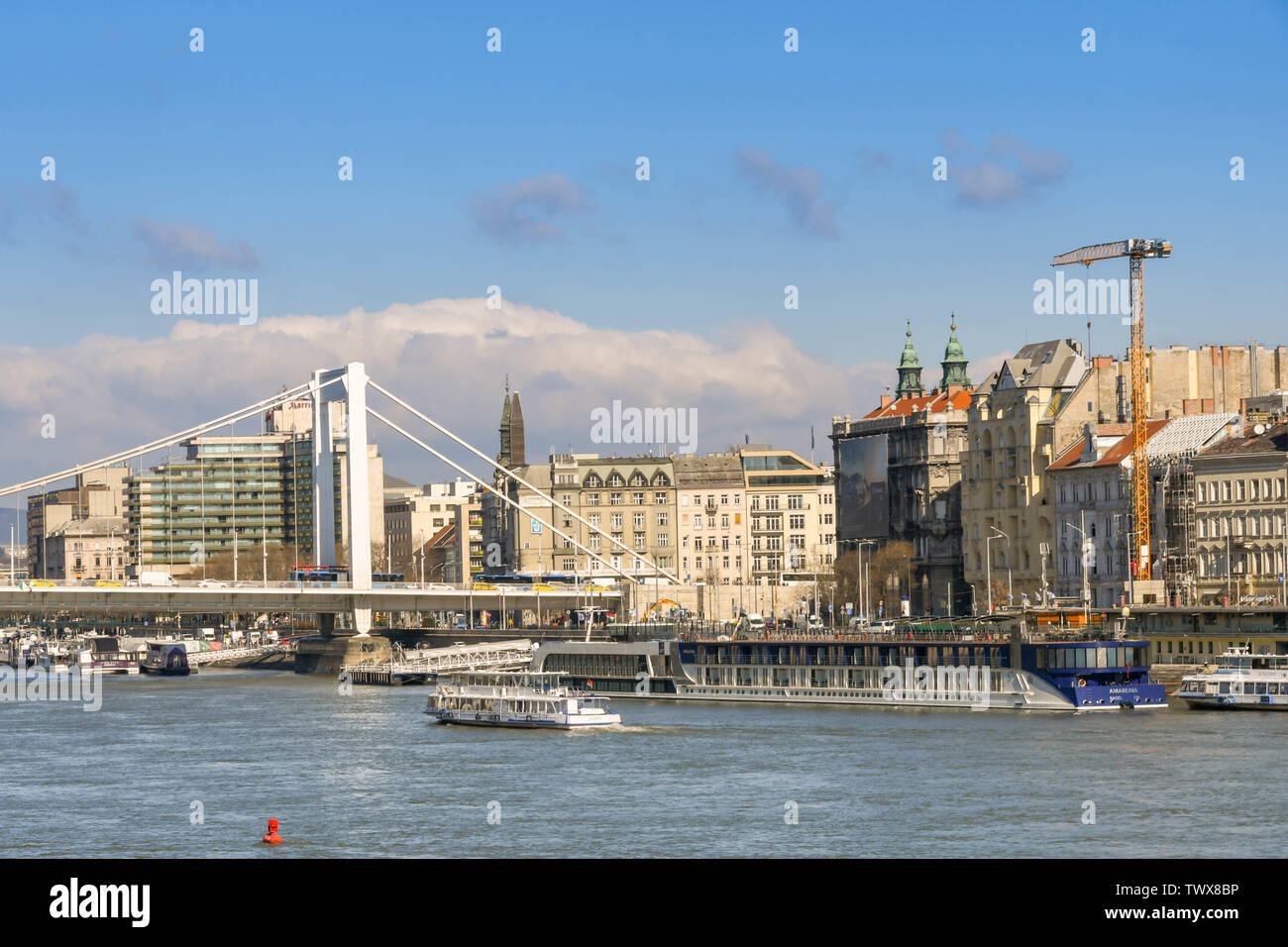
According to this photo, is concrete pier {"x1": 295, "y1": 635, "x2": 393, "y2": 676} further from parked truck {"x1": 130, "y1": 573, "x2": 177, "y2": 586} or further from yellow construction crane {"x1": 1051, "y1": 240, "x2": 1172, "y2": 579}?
yellow construction crane {"x1": 1051, "y1": 240, "x2": 1172, "y2": 579}

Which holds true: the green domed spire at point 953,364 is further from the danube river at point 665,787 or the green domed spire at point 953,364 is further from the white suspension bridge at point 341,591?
the danube river at point 665,787

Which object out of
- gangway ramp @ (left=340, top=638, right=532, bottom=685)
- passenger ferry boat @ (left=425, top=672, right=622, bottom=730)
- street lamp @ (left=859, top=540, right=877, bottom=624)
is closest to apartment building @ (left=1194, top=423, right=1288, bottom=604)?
street lamp @ (left=859, top=540, right=877, bottom=624)

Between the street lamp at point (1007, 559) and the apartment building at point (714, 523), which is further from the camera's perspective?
the apartment building at point (714, 523)

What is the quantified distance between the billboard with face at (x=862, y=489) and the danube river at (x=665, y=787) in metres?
67.4

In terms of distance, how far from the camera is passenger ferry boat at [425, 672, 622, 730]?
68125 mm

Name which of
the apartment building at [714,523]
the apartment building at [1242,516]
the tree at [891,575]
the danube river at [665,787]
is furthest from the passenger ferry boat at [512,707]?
the apartment building at [714,523]

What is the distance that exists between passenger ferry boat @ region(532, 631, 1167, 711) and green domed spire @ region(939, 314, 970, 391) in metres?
75.3

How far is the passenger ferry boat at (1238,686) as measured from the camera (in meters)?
69.0

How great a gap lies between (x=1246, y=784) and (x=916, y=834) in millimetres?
11064

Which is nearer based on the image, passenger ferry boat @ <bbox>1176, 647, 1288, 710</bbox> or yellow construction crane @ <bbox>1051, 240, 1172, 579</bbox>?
passenger ferry boat @ <bbox>1176, 647, 1288, 710</bbox>

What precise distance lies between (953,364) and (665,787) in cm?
11914

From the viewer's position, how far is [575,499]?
159500 millimetres
